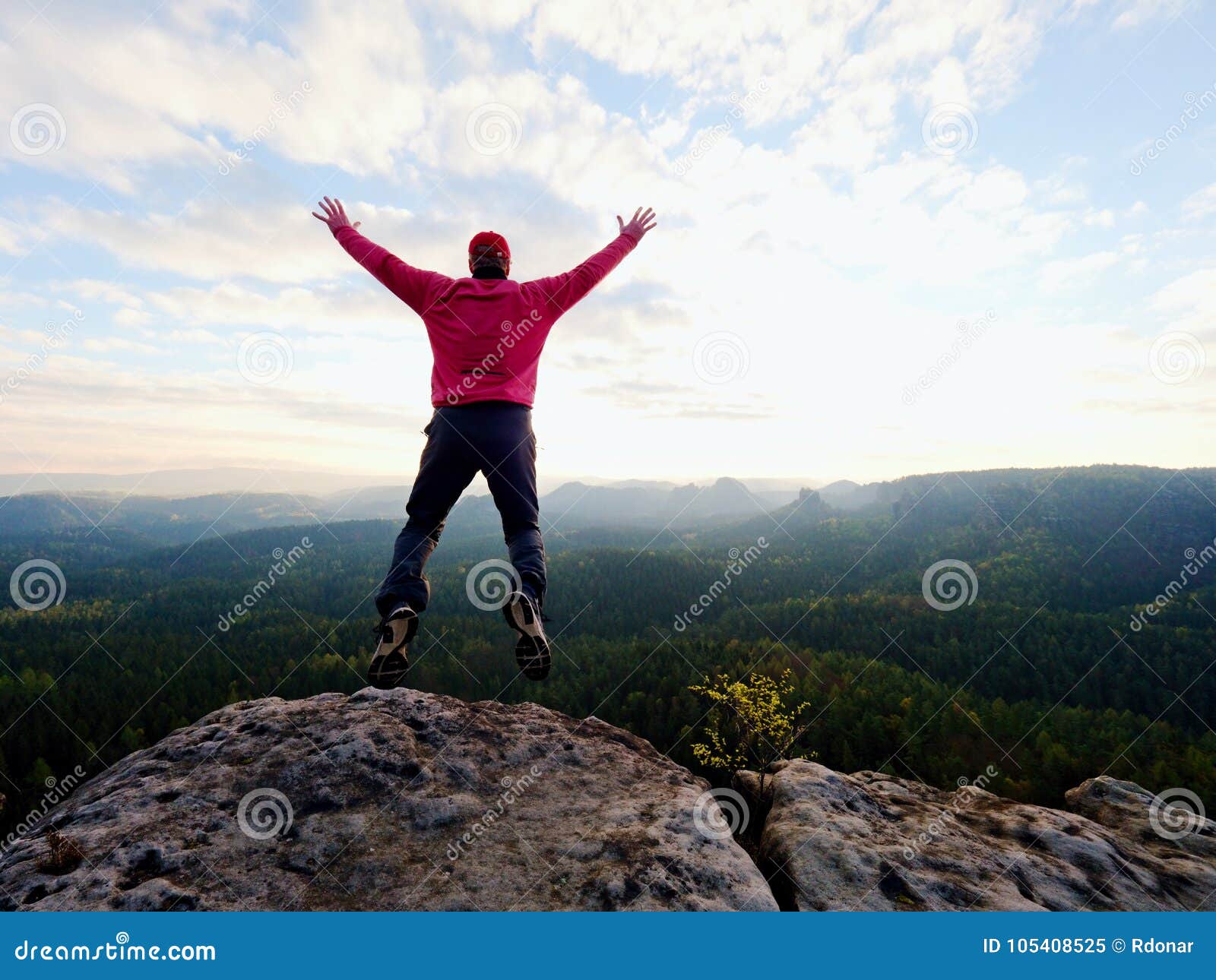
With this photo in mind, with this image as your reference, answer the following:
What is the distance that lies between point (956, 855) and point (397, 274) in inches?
469

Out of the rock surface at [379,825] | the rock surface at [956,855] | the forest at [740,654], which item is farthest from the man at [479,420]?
the rock surface at [956,855]

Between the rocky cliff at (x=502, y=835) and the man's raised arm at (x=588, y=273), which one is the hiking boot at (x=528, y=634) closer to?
the man's raised arm at (x=588, y=273)

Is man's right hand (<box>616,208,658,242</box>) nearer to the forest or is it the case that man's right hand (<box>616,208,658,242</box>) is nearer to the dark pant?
the dark pant

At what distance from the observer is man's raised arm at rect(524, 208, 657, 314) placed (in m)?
5.38

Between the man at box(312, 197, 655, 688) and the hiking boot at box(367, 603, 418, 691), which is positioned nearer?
the hiking boot at box(367, 603, 418, 691)

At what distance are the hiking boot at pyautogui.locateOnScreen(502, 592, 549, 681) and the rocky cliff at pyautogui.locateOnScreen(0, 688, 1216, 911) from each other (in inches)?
160

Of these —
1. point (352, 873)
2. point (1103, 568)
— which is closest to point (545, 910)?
point (352, 873)

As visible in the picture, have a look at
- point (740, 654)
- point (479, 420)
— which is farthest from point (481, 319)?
point (740, 654)

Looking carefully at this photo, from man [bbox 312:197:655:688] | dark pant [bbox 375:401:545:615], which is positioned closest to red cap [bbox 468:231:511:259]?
man [bbox 312:197:655:688]

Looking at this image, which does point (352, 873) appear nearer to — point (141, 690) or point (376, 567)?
point (141, 690)

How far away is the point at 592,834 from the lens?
799cm

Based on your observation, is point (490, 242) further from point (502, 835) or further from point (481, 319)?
point (502, 835)

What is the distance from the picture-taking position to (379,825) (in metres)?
8.05

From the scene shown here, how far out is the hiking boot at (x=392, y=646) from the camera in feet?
15.8
